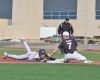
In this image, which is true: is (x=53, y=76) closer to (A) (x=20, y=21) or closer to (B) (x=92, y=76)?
(B) (x=92, y=76)

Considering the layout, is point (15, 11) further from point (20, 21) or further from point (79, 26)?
point (79, 26)

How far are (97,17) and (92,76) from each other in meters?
64.2

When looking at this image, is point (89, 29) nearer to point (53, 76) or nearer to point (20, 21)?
point (20, 21)

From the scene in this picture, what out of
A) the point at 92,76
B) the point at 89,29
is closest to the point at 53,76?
the point at 92,76

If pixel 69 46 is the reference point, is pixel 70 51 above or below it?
below

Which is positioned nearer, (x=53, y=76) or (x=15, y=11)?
(x=53, y=76)

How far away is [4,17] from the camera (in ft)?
255

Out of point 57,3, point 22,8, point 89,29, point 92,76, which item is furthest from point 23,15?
point 92,76

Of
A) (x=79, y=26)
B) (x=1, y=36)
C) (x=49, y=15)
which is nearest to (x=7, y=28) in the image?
(x=1, y=36)

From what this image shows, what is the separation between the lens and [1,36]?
2921 inches

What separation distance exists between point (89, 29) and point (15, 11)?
12.5 metres

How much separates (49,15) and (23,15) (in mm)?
4389

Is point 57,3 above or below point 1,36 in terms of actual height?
above

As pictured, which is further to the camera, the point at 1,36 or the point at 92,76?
the point at 1,36
